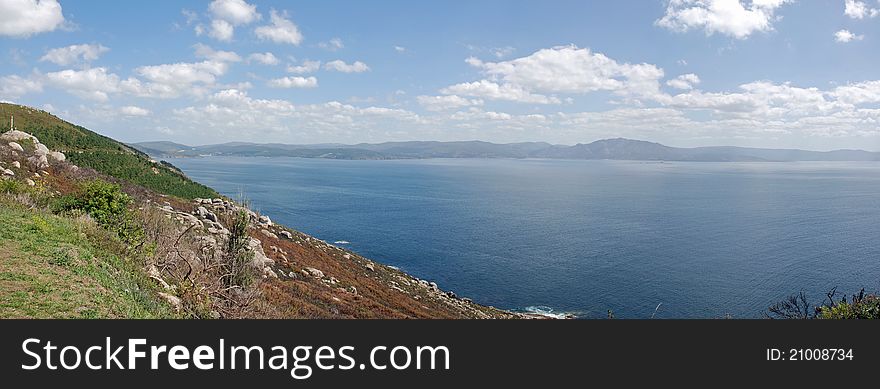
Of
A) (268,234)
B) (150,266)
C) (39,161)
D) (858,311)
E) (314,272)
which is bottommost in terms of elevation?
(314,272)

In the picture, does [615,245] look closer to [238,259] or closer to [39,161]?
[238,259]

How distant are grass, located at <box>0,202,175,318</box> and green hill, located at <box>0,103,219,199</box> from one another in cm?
3331

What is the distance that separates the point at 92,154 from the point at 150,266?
44.8 metres

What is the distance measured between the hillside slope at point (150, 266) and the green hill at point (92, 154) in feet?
28.6

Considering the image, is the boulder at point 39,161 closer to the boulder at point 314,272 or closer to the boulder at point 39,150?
the boulder at point 39,150

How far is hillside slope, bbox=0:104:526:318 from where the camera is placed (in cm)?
1094

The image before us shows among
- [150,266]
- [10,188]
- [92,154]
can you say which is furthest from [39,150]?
[150,266]

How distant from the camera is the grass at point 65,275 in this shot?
31.7 ft

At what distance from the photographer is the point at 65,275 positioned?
11492 mm

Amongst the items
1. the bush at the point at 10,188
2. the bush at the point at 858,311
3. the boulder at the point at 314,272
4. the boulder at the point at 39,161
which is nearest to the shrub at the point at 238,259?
the bush at the point at 10,188

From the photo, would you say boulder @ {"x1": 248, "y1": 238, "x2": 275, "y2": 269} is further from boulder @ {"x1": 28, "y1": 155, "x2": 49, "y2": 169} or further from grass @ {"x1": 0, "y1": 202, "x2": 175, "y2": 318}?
boulder @ {"x1": 28, "y1": 155, "x2": 49, "y2": 169}

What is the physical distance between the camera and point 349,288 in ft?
106

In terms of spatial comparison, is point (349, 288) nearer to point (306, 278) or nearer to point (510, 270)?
point (306, 278)

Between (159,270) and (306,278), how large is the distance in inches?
629
